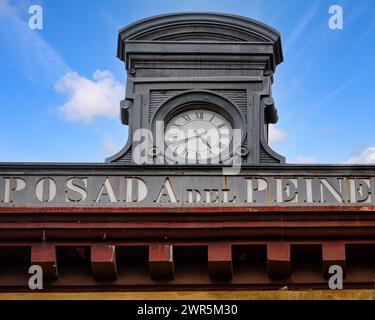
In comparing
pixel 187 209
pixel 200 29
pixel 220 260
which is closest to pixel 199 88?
pixel 200 29

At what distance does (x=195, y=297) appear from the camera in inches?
891

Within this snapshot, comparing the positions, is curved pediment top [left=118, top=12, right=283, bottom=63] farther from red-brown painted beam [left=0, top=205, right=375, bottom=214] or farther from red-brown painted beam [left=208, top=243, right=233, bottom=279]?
red-brown painted beam [left=208, top=243, right=233, bottom=279]

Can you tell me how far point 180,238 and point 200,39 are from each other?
846cm

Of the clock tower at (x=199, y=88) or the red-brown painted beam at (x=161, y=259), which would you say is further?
the clock tower at (x=199, y=88)

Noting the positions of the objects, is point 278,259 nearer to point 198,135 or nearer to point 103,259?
point 103,259

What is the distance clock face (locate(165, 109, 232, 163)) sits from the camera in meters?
28.1

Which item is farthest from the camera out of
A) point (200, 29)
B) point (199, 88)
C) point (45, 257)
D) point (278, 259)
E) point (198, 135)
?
point (200, 29)

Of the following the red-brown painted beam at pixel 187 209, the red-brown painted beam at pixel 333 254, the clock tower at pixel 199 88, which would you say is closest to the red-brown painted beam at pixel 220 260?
the red-brown painted beam at pixel 187 209

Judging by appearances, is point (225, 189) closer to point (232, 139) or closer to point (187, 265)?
point (187, 265)

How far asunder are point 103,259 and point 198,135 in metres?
6.58

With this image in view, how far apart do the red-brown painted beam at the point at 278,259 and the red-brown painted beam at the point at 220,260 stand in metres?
0.68

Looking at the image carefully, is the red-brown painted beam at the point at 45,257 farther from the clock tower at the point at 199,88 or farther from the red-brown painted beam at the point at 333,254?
the clock tower at the point at 199,88

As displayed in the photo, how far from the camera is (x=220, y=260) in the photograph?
22438 mm

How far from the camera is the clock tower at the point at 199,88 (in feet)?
92.0
